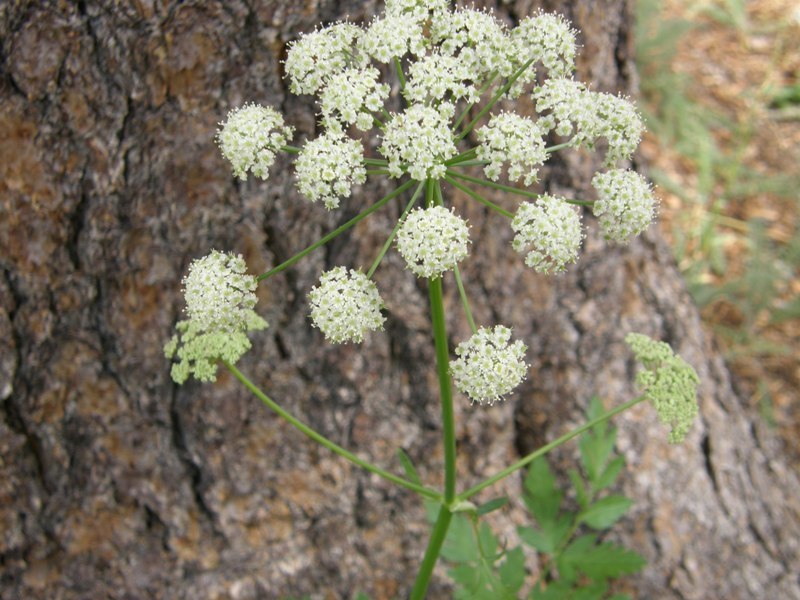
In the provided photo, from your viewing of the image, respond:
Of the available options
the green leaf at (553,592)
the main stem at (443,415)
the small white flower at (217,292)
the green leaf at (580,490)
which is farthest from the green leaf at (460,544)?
the small white flower at (217,292)

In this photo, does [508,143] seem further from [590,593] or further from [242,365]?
[590,593]

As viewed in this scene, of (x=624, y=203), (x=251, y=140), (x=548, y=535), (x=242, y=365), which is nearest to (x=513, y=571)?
(x=548, y=535)

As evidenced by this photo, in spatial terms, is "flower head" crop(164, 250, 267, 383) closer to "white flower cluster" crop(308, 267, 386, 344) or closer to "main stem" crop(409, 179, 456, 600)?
"white flower cluster" crop(308, 267, 386, 344)

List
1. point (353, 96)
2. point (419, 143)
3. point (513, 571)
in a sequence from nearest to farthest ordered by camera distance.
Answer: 1. point (419, 143)
2. point (353, 96)
3. point (513, 571)

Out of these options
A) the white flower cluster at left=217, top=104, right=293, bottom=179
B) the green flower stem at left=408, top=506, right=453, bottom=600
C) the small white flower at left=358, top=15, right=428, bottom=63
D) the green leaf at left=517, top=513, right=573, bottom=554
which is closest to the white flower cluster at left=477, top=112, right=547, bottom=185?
the small white flower at left=358, top=15, right=428, bottom=63

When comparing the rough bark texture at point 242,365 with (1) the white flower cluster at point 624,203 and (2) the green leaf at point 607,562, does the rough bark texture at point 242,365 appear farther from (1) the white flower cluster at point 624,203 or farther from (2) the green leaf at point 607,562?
(1) the white flower cluster at point 624,203

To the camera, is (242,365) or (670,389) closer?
(670,389)

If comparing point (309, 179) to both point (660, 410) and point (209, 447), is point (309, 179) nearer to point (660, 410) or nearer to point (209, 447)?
point (660, 410)
